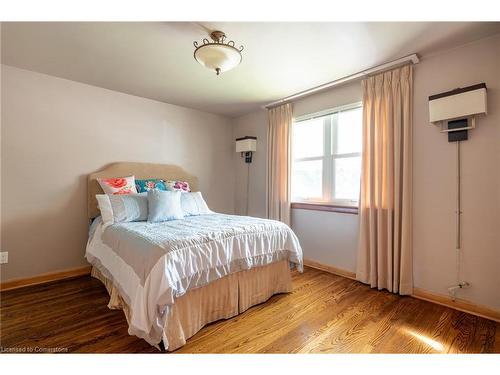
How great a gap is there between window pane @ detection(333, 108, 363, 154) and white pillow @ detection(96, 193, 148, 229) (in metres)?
2.44

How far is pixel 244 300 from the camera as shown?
6.78 feet

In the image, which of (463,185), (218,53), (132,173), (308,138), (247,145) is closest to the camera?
(218,53)

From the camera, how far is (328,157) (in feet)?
10.2

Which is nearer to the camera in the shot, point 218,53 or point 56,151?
point 218,53

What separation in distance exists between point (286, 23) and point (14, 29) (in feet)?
6.93

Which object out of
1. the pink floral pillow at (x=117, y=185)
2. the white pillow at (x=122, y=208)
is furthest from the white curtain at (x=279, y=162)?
the pink floral pillow at (x=117, y=185)

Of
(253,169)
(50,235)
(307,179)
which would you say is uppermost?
(253,169)

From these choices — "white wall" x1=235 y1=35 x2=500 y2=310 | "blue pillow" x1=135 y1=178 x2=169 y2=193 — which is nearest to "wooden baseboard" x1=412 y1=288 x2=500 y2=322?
"white wall" x1=235 y1=35 x2=500 y2=310

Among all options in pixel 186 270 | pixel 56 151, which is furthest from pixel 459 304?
pixel 56 151

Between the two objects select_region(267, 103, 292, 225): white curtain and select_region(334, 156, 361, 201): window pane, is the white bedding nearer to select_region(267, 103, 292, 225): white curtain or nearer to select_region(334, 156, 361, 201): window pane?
select_region(334, 156, 361, 201): window pane

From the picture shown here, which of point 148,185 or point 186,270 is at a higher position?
point 148,185

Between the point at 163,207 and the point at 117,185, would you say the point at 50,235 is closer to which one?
the point at 117,185

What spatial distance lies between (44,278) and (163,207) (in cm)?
162
